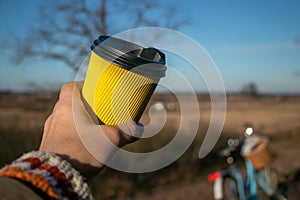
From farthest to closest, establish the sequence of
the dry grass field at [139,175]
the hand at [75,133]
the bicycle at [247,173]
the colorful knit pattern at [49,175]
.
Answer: the dry grass field at [139,175] → the bicycle at [247,173] → the hand at [75,133] → the colorful knit pattern at [49,175]

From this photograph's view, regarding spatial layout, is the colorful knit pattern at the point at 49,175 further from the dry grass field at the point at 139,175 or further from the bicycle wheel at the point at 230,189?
the dry grass field at the point at 139,175

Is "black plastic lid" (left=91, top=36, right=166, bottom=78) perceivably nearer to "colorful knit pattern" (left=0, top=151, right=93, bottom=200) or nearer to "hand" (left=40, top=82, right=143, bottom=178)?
"hand" (left=40, top=82, right=143, bottom=178)

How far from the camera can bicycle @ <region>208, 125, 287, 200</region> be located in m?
5.71

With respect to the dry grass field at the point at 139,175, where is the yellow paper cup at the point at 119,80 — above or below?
above

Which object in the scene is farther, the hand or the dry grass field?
the dry grass field

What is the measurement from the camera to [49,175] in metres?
0.72

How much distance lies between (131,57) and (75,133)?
225 mm

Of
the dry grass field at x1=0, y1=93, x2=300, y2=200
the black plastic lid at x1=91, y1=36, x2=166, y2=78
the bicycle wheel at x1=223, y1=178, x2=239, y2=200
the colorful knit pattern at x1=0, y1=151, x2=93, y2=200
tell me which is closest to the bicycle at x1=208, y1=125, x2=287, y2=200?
the bicycle wheel at x1=223, y1=178, x2=239, y2=200

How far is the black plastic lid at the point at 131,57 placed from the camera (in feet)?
3.24

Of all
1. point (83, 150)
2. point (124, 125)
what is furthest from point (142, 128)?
point (83, 150)

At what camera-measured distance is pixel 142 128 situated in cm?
111

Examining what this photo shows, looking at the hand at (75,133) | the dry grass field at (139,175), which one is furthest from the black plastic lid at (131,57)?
the dry grass field at (139,175)

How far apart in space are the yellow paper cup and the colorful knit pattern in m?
0.28

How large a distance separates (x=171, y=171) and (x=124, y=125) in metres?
8.51
